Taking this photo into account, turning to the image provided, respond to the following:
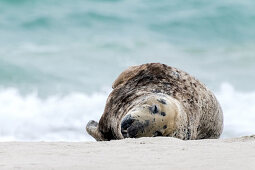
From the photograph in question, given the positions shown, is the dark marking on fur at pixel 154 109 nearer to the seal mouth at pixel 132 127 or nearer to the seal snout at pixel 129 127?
the seal mouth at pixel 132 127

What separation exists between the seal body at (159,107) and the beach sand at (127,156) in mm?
2049

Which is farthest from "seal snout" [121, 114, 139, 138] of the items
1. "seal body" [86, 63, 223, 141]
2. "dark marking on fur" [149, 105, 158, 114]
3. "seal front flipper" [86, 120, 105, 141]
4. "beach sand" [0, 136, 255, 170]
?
"seal front flipper" [86, 120, 105, 141]

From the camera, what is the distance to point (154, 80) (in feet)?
29.7

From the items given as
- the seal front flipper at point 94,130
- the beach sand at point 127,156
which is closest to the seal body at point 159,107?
the seal front flipper at point 94,130

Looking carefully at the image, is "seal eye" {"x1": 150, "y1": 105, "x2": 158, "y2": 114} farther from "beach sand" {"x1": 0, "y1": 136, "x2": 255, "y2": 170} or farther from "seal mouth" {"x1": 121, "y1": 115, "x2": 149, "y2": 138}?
"beach sand" {"x1": 0, "y1": 136, "x2": 255, "y2": 170}

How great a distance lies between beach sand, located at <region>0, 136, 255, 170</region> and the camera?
3.26m

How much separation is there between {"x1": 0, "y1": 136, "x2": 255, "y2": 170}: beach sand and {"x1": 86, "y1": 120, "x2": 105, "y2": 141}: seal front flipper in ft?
14.3

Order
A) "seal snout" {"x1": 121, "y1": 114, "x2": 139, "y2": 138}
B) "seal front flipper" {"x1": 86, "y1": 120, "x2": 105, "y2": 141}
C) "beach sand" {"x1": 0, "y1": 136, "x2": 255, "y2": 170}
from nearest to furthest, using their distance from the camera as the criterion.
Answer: "beach sand" {"x1": 0, "y1": 136, "x2": 255, "y2": 170}
"seal snout" {"x1": 121, "y1": 114, "x2": 139, "y2": 138}
"seal front flipper" {"x1": 86, "y1": 120, "x2": 105, "y2": 141}

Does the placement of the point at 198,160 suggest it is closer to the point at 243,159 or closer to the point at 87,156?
the point at 243,159

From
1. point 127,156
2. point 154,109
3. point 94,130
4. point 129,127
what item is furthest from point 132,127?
point 127,156

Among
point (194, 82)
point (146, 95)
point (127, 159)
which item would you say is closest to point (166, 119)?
point (146, 95)

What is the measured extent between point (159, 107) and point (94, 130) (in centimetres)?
275

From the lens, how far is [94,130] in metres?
9.71

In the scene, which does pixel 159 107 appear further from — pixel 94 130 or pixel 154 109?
pixel 94 130
